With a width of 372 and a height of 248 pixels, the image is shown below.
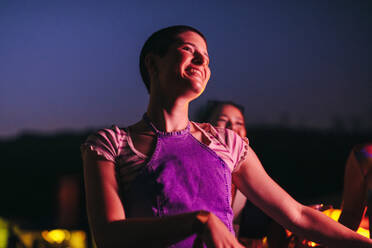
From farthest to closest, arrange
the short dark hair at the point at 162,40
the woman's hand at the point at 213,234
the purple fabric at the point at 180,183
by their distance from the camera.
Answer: the short dark hair at the point at 162,40
the purple fabric at the point at 180,183
the woman's hand at the point at 213,234

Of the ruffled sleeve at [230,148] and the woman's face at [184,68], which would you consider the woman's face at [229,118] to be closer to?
the ruffled sleeve at [230,148]

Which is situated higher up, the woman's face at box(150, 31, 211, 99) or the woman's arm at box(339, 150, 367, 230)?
the woman's face at box(150, 31, 211, 99)

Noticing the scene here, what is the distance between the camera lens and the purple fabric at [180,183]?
2.75ft

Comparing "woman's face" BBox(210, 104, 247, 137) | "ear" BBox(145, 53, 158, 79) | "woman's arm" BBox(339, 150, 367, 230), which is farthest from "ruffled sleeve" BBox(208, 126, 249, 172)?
"woman's face" BBox(210, 104, 247, 137)

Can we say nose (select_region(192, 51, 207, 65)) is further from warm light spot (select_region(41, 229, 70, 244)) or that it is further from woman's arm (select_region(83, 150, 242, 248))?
warm light spot (select_region(41, 229, 70, 244))

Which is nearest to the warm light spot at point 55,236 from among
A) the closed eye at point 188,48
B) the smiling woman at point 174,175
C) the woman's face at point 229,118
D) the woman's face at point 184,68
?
the woman's face at point 229,118

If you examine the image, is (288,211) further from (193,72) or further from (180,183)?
(193,72)

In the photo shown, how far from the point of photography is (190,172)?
0.89 metres

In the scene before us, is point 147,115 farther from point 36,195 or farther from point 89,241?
point 36,195

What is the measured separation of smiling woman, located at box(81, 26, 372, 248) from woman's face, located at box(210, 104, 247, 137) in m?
0.89

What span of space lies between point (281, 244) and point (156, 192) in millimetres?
628

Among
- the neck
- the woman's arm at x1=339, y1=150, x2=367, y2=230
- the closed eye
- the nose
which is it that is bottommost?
the woman's arm at x1=339, y1=150, x2=367, y2=230

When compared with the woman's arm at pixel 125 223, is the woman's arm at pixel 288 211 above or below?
below

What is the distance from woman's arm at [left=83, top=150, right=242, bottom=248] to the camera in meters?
0.71
